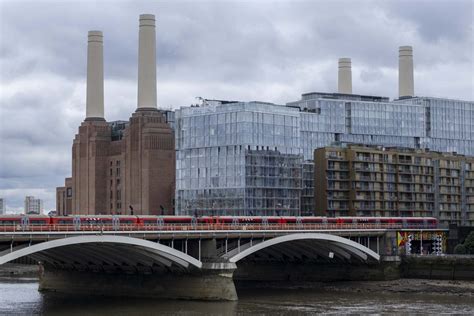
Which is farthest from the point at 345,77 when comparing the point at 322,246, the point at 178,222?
the point at 178,222

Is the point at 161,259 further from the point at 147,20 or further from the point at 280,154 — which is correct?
the point at 147,20

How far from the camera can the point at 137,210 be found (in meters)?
161

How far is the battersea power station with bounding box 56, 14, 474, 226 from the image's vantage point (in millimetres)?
132750

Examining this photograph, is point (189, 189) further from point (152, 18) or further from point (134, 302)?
point (134, 302)

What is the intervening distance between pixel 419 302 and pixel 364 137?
70422 millimetres

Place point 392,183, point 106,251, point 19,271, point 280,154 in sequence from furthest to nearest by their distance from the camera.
A: point 392,183, point 19,271, point 280,154, point 106,251

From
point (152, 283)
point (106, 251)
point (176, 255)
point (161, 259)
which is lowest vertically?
point (152, 283)

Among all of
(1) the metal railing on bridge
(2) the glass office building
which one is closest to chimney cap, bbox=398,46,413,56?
(2) the glass office building

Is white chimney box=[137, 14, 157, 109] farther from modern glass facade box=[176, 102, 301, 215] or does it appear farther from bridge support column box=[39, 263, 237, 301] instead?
bridge support column box=[39, 263, 237, 301]

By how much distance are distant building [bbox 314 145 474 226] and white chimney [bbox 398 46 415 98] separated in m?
21.1

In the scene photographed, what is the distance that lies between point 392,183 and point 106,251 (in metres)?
64.8

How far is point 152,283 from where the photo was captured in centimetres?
9144

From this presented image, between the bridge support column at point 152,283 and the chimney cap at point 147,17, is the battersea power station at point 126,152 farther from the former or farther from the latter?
the bridge support column at point 152,283

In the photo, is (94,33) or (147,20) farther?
(94,33)
